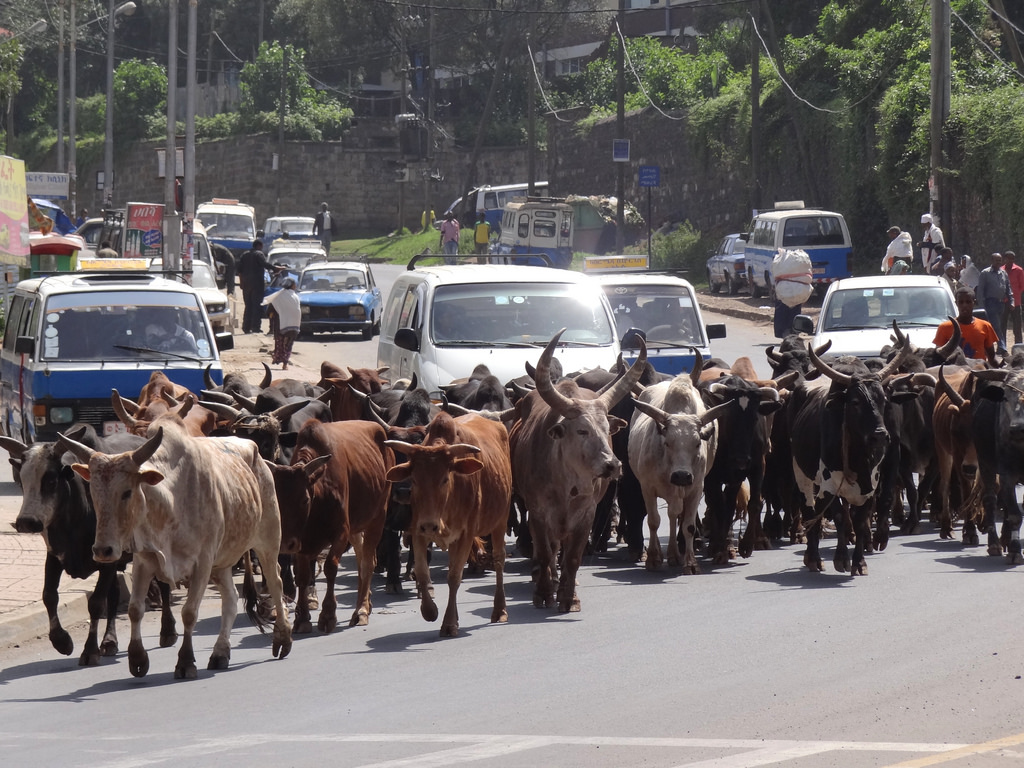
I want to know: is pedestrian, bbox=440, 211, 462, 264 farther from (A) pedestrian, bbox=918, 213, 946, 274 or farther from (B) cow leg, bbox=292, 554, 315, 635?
(B) cow leg, bbox=292, 554, 315, 635

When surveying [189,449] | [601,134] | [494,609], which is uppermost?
[601,134]

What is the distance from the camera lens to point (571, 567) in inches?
427

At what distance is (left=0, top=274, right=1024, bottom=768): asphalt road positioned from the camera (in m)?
7.10

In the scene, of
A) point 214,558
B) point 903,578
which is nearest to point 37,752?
point 214,558

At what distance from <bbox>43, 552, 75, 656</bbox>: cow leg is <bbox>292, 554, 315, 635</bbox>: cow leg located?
1.49 meters

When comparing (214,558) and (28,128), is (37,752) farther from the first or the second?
(28,128)

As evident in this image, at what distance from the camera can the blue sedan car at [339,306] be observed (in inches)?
1359

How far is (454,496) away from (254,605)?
1527 millimetres

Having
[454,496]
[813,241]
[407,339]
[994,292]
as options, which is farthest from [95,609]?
[813,241]

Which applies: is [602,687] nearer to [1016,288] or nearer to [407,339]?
[407,339]

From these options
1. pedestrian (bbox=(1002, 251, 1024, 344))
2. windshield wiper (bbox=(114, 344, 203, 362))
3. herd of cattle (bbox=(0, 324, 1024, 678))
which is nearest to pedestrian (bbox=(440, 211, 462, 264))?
pedestrian (bbox=(1002, 251, 1024, 344))

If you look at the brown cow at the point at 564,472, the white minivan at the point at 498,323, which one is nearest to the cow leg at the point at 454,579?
the brown cow at the point at 564,472

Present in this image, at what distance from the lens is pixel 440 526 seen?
32.5 ft

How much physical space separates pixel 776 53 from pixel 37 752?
4338 centimetres
